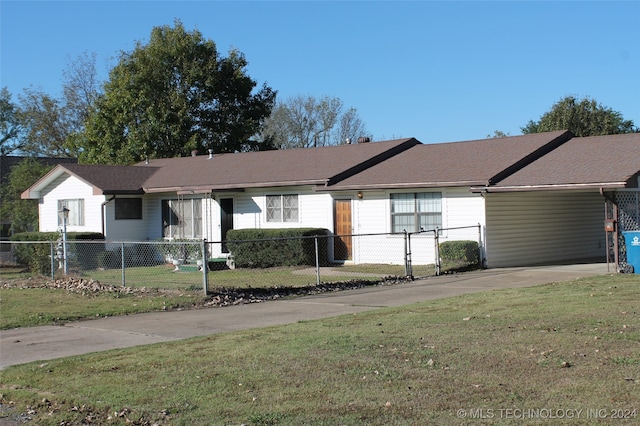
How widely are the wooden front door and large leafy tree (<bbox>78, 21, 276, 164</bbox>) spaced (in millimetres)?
20362

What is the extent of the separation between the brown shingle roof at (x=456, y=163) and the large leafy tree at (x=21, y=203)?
60.6ft

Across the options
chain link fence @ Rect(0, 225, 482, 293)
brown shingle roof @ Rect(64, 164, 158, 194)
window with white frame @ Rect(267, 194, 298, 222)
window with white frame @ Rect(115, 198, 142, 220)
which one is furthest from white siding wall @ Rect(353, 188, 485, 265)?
window with white frame @ Rect(115, 198, 142, 220)

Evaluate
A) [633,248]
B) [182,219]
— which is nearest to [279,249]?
[182,219]

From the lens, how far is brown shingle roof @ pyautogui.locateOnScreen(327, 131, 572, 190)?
21922mm

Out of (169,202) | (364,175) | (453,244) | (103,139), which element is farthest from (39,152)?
(453,244)

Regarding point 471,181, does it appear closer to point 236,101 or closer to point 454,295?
point 454,295

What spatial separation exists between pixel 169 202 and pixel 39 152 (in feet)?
118

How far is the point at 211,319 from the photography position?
12891mm

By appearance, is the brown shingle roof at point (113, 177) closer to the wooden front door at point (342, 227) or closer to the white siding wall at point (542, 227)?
the wooden front door at point (342, 227)

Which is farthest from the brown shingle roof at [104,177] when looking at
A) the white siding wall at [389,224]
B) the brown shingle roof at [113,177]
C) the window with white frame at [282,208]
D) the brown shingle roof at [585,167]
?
the brown shingle roof at [585,167]

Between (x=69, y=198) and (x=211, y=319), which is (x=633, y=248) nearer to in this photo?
(x=211, y=319)

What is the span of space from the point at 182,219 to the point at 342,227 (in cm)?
743

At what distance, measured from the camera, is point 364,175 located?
81.6ft

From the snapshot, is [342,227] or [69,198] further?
[69,198]
